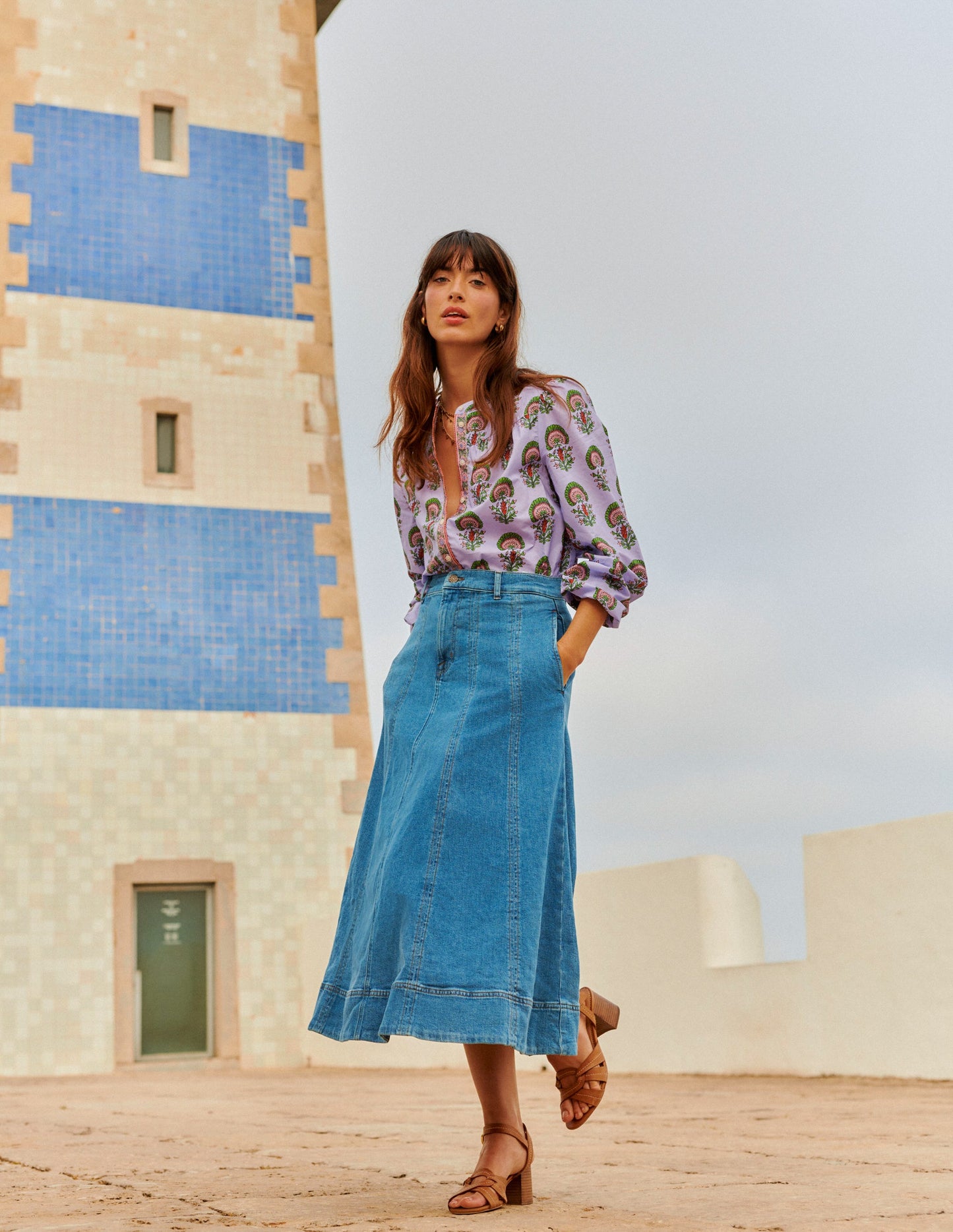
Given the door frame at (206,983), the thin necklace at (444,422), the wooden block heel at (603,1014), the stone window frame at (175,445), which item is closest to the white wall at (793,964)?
the door frame at (206,983)

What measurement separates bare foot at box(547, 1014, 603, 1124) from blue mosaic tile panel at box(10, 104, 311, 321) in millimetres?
10048

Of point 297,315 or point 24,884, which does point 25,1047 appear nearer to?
point 24,884

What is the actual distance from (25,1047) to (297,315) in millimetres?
5772

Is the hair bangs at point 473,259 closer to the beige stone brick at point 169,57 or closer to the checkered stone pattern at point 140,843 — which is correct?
the checkered stone pattern at point 140,843

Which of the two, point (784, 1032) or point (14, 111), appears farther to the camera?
point (14, 111)

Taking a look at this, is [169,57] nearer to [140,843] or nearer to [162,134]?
[162,134]

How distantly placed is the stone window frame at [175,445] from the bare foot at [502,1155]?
9455mm

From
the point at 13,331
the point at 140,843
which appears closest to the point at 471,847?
the point at 140,843

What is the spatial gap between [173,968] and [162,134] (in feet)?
20.8

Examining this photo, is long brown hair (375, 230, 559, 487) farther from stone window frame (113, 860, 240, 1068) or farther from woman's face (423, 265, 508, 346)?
stone window frame (113, 860, 240, 1068)

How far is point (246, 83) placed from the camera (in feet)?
40.8

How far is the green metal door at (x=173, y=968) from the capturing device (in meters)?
10.8

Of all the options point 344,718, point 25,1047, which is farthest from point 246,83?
point 25,1047

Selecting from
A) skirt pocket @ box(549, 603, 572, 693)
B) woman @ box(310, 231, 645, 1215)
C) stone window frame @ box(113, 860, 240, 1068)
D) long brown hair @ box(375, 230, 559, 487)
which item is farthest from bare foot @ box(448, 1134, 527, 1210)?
stone window frame @ box(113, 860, 240, 1068)
